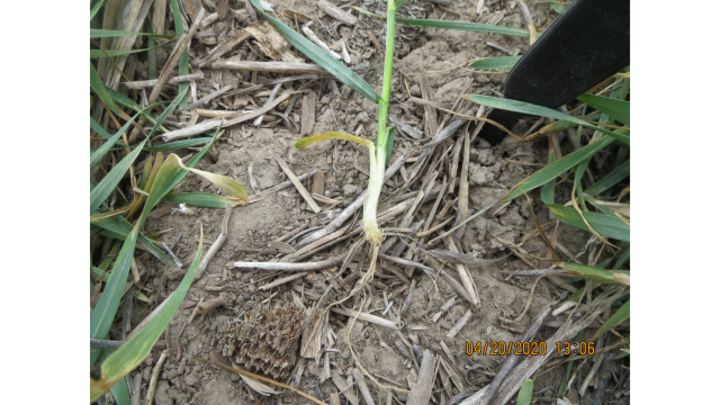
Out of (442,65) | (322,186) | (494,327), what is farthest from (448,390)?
(442,65)

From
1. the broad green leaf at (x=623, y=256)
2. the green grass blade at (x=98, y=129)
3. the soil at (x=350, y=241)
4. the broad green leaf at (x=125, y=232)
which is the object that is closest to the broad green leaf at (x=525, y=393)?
the soil at (x=350, y=241)

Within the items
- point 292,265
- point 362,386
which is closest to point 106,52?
point 292,265

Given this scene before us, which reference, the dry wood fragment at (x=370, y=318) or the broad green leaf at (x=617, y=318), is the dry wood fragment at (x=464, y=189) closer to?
the dry wood fragment at (x=370, y=318)

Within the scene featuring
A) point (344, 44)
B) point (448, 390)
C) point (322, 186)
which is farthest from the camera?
point (344, 44)

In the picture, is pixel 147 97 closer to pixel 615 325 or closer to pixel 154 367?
pixel 154 367

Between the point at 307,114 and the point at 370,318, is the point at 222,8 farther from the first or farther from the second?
the point at 370,318

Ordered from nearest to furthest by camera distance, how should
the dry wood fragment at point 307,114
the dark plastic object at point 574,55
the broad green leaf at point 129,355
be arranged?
the broad green leaf at point 129,355, the dark plastic object at point 574,55, the dry wood fragment at point 307,114
